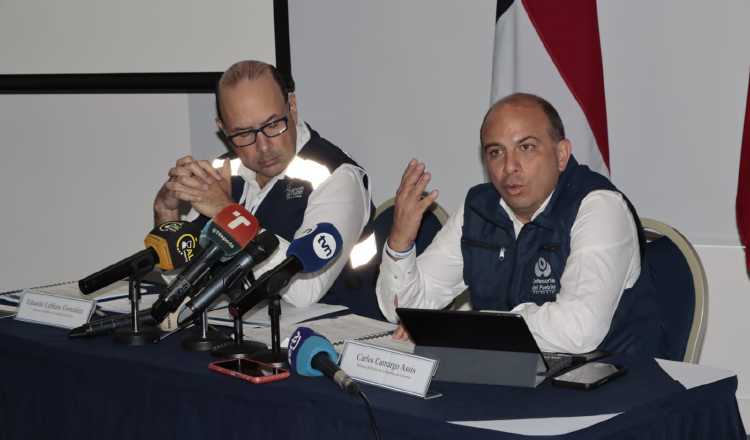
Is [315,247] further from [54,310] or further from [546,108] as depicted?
[54,310]

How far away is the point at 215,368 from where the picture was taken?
2238mm

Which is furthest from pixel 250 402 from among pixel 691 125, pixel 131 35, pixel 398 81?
pixel 131 35

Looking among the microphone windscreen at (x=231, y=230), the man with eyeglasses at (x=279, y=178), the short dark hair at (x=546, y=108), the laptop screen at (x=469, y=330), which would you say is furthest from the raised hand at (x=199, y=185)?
the laptop screen at (x=469, y=330)

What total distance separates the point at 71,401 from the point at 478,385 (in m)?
1.16

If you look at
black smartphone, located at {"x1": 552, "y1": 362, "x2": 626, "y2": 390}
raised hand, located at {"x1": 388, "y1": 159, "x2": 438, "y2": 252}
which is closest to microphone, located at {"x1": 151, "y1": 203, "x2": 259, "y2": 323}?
raised hand, located at {"x1": 388, "y1": 159, "x2": 438, "y2": 252}

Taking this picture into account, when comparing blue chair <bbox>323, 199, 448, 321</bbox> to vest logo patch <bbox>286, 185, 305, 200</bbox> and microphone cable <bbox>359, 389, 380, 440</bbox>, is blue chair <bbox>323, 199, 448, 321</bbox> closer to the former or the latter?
vest logo patch <bbox>286, 185, 305, 200</bbox>

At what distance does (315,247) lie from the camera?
7.08ft

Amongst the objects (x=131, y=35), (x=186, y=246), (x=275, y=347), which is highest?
(x=131, y=35)

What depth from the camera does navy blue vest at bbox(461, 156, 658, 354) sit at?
2.49 m

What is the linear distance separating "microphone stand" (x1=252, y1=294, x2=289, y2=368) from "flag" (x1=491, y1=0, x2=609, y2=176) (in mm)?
1523

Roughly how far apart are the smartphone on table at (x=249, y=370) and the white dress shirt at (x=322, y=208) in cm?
60

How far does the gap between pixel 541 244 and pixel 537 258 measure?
4cm

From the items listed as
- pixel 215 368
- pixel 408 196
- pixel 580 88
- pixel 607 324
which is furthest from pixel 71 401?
pixel 580 88

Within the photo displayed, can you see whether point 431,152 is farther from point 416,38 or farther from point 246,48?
point 246,48
